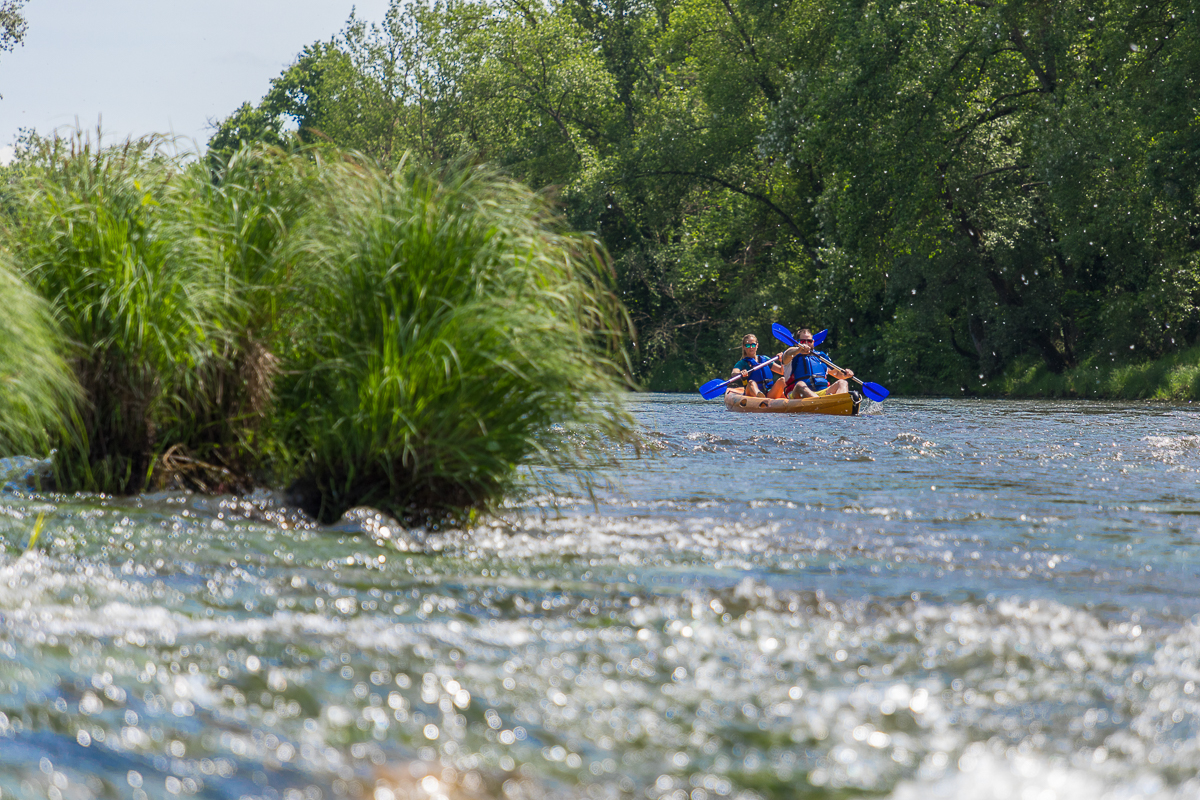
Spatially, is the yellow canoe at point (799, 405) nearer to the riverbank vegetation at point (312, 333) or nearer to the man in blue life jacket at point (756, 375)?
the man in blue life jacket at point (756, 375)

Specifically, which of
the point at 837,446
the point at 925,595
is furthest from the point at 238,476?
the point at 837,446

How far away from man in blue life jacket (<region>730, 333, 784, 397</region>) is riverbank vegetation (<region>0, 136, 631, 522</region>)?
13740 millimetres

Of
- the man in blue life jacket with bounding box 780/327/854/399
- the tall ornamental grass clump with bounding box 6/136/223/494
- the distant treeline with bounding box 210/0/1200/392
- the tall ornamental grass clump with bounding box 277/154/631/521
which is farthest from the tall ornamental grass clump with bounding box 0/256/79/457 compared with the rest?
the man in blue life jacket with bounding box 780/327/854/399

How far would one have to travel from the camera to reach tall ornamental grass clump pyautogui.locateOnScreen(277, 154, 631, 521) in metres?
5.73

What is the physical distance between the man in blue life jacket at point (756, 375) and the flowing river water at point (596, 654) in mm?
13313

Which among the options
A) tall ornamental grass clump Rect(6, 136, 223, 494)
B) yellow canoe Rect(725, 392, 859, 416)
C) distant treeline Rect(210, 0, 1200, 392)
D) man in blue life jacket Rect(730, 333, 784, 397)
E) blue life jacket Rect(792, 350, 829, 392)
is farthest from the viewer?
distant treeline Rect(210, 0, 1200, 392)

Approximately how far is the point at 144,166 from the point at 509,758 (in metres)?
5.22

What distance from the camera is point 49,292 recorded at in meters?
6.16

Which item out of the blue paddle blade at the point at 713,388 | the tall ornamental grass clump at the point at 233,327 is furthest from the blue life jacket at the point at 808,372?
the tall ornamental grass clump at the point at 233,327

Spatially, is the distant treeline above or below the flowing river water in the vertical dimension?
above

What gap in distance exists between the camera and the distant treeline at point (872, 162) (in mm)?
23828

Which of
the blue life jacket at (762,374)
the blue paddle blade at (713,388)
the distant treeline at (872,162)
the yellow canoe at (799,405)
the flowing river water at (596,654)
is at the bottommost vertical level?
the flowing river water at (596,654)

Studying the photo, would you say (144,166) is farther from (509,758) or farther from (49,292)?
(509,758)

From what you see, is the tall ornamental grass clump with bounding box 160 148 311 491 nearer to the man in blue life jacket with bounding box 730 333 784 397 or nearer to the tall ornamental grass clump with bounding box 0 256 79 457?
the tall ornamental grass clump with bounding box 0 256 79 457
